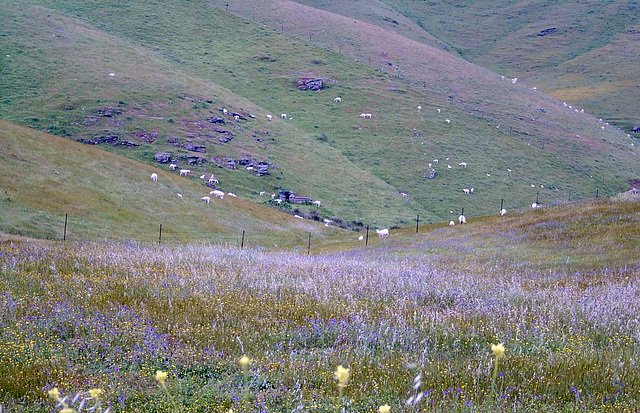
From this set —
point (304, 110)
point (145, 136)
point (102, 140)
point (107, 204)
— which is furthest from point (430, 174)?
point (107, 204)

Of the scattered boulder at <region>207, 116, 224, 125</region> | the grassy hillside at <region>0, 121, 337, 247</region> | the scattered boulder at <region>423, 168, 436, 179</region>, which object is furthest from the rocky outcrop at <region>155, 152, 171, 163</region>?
the scattered boulder at <region>423, 168, 436, 179</region>

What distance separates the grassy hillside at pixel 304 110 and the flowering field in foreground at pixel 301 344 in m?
56.4

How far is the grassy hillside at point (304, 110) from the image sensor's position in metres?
73.6

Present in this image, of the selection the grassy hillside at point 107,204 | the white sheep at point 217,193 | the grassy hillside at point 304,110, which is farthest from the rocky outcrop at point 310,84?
the white sheep at point 217,193

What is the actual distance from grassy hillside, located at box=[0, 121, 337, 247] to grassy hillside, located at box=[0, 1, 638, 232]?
31.7 ft

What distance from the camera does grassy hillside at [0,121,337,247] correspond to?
37.6 metres

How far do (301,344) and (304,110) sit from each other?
3841 inches

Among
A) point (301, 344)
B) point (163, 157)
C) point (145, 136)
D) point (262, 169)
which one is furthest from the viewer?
point (262, 169)

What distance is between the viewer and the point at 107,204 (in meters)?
45.1

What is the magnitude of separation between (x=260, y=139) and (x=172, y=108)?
14.5 metres

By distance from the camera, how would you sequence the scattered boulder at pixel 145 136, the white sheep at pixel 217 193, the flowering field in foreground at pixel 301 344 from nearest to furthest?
the flowering field in foreground at pixel 301 344, the white sheep at pixel 217 193, the scattered boulder at pixel 145 136

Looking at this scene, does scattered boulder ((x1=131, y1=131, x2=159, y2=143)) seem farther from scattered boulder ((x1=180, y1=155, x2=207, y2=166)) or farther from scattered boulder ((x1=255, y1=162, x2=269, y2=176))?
scattered boulder ((x1=255, y1=162, x2=269, y2=176))

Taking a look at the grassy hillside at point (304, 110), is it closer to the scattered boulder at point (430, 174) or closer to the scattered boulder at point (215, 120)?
the scattered boulder at point (430, 174)

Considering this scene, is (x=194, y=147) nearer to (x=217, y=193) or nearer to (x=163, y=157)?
(x=163, y=157)
